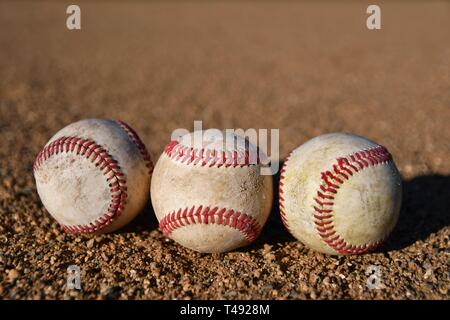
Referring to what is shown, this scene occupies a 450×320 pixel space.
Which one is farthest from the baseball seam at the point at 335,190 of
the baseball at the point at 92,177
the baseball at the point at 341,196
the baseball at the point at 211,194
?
the baseball at the point at 92,177

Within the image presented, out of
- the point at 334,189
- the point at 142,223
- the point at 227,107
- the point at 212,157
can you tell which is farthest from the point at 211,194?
the point at 227,107

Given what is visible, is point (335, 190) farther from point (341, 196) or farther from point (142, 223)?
point (142, 223)

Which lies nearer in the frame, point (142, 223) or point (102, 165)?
point (102, 165)

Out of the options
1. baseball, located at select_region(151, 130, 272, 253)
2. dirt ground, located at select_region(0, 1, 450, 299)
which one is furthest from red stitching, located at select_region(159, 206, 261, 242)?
dirt ground, located at select_region(0, 1, 450, 299)

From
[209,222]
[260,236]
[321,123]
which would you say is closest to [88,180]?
[209,222]

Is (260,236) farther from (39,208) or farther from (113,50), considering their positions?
(113,50)

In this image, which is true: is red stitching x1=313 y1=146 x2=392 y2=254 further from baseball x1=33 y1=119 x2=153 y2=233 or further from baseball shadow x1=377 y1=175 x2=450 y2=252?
baseball x1=33 y1=119 x2=153 y2=233
